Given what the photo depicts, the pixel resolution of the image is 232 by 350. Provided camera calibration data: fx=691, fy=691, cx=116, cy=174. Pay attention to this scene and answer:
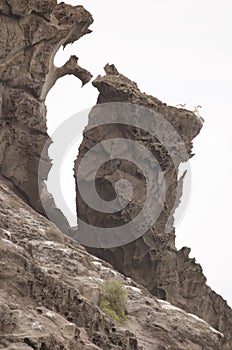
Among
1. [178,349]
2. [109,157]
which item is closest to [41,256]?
[178,349]

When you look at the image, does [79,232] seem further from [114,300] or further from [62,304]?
[62,304]

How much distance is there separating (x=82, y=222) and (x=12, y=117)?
1440cm

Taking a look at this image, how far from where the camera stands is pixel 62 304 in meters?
35.4

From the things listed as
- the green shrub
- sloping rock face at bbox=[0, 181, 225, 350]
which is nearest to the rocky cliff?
sloping rock face at bbox=[0, 181, 225, 350]

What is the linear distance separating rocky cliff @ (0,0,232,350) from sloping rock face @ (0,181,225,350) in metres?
0.08

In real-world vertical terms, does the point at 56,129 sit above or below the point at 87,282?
above

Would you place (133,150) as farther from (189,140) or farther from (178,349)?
(178,349)

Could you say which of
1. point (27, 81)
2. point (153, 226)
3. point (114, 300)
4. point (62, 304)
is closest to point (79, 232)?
point (153, 226)

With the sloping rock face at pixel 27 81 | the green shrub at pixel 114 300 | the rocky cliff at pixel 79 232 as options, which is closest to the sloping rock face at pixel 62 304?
the rocky cliff at pixel 79 232

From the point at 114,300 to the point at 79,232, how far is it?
98.9 ft

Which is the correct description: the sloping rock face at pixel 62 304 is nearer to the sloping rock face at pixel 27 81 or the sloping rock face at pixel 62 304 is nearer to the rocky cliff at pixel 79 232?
the rocky cliff at pixel 79 232

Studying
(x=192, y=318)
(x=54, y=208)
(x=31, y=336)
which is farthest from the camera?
(x=54, y=208)

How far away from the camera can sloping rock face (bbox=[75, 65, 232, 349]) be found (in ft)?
233

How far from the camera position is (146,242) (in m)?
71.0
